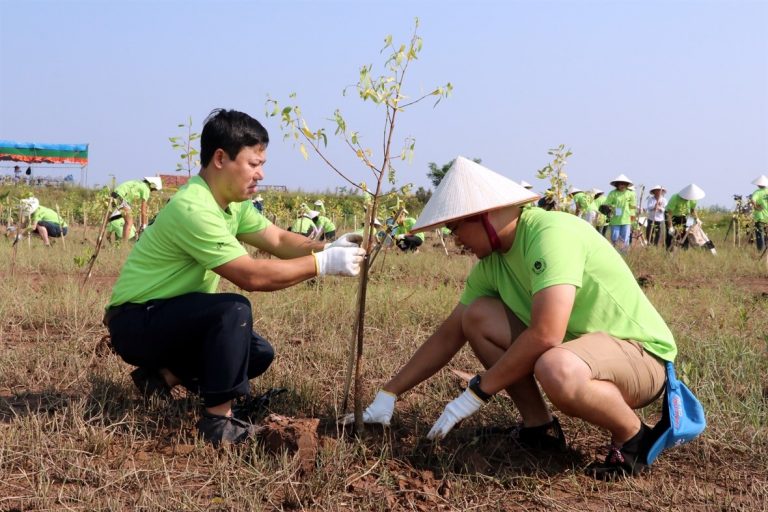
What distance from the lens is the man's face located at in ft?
8.66

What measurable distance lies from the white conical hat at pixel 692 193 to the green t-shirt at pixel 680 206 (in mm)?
88

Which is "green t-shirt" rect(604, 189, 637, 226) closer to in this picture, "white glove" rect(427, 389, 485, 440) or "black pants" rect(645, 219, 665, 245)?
"black pants" rect(645, 219, 665, 245)

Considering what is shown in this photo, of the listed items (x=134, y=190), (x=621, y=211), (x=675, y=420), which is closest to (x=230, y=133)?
(x=675, y=420)

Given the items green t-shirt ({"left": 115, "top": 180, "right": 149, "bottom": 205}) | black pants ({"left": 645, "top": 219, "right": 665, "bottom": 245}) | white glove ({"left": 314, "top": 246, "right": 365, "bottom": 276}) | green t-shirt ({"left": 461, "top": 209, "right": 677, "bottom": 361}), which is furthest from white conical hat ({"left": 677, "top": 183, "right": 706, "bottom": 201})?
white glove ({"left": 314, "top": 246, "right": 365, "bottom": 276})

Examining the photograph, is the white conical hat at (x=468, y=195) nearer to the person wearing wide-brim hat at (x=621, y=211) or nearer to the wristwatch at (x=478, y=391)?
the wristwatch at (x=478, y=391)

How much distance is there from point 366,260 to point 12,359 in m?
1.94

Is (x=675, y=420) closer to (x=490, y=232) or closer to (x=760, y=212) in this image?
(x=490, y=232)

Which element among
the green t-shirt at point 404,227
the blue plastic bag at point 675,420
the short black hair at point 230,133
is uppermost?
the short black hair at point 230,133

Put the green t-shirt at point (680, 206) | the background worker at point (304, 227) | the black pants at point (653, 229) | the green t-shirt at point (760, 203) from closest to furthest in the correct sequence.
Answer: the background worker at point (304, 227) < the green t-shirt at point (760, 203) < the green t-shirt at point (680, 206) < the black pants at point (653, 229)

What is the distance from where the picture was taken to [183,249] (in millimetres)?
2633

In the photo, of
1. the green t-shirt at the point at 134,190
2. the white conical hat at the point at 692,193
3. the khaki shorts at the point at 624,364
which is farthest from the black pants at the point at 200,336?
the white conical hat at the point at 692,193

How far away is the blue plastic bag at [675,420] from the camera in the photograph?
7.73 ft

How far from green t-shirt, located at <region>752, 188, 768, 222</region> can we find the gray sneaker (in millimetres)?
9894

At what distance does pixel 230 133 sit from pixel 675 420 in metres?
1.76
